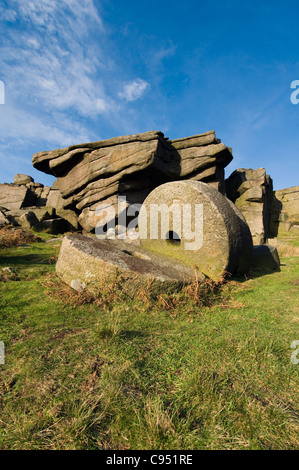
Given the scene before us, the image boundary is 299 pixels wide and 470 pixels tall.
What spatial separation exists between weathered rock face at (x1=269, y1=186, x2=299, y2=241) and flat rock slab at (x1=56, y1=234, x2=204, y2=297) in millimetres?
17859

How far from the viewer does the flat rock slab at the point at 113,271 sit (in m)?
3.85

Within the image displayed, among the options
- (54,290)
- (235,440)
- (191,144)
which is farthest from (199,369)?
(191,144)

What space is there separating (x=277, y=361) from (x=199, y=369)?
0.77m

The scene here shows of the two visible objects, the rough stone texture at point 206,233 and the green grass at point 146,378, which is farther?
the rough stone texture at point 206,233

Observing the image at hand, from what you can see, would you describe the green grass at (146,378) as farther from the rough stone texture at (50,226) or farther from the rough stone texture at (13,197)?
the rough stone texture at (13,197)

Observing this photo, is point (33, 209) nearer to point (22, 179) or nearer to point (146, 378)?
point (22, 179)

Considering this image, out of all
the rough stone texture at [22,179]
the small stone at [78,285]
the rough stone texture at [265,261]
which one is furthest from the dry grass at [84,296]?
the rough stone texture at [22,179]

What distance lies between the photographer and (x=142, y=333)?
9.23 feet

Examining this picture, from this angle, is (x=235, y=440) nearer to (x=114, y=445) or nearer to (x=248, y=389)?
(x=248, y=389)

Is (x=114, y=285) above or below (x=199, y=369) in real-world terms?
above

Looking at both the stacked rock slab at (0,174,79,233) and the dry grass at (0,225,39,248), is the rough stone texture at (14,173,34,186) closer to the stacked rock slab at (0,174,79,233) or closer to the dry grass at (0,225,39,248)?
the stacked rock slab at (0,174,79,233)

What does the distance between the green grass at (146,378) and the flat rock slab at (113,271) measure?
0.37 metres

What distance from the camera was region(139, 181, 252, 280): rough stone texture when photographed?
16.6 feet

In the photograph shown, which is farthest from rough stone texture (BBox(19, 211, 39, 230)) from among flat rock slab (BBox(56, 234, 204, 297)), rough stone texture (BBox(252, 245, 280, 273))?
rough stone texture (BBox(252, 245, 280, 273))
